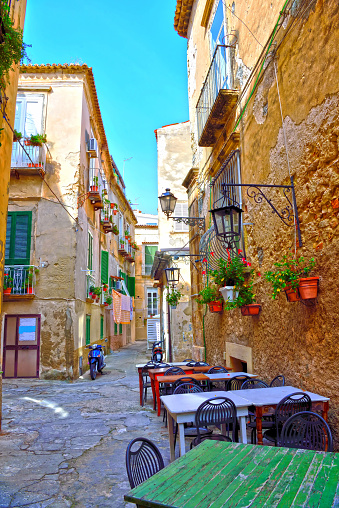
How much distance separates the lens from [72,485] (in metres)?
3.97

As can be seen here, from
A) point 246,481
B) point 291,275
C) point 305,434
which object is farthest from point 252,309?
point 246,481

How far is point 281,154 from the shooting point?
5234mm

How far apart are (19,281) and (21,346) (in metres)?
1.96

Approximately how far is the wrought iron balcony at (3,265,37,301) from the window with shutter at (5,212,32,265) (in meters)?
0.20

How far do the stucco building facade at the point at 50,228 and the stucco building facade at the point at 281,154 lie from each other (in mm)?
5376

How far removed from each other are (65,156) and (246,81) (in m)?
7.92

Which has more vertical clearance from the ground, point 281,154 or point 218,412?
point 281,154

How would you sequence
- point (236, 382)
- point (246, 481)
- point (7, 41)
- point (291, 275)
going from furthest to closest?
point (236, 382), point (7, 41), point (291, 275), point (246, 481)

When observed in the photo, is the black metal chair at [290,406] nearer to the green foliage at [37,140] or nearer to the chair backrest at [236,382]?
the chair backrest at [236,382]

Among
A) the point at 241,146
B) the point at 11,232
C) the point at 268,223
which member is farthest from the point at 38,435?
the point at 11,232

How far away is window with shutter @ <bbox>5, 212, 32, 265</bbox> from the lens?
39.8ft

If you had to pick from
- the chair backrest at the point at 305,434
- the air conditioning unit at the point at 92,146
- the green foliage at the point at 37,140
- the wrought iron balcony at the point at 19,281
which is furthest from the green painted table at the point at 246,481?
the air conditioning unit at the point at 92,146

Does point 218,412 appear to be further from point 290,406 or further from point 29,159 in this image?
point 29,159

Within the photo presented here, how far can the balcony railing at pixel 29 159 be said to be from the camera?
479 inches
